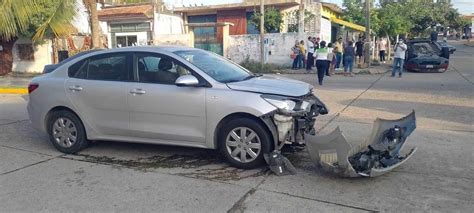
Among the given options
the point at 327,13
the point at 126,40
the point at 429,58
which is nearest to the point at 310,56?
the point at 429,58

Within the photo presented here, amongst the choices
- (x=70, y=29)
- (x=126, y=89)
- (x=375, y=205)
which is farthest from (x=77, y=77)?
(x=70, y=29)

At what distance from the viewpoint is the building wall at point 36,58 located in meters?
23.3

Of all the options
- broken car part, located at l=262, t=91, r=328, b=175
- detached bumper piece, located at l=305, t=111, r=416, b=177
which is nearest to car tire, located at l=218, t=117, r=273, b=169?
broken car part, located at l=262, t=91, r=328, b=175

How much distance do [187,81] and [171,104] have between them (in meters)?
0.44

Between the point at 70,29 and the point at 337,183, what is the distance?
17.4 meters

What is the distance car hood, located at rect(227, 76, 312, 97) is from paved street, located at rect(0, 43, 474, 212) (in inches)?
37.8

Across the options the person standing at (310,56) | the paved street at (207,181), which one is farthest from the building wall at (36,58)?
the paved street at (207,181)

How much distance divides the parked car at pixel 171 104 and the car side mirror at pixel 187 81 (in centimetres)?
2

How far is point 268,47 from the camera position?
74.8 ft

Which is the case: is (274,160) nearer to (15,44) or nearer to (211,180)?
(211,180)

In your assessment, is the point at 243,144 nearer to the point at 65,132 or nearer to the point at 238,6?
the point at 65,132

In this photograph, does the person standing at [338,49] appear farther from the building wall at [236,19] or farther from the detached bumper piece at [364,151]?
the detached bumper piece at [364,151]

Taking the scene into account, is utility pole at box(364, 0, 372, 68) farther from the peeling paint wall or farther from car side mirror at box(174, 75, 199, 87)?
car side mirror at box(174, 75, 199, 87)

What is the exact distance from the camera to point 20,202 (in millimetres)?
4234
